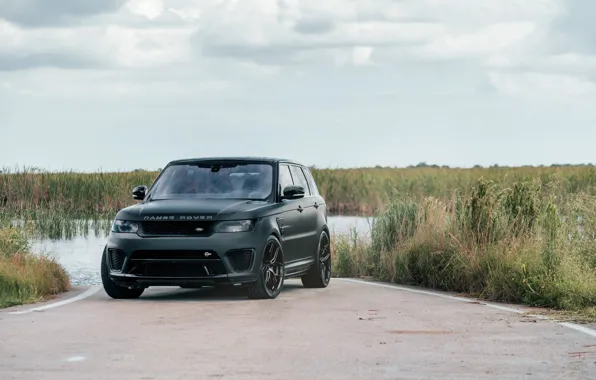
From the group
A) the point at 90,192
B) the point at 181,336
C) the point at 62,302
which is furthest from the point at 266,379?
the point at 90,192

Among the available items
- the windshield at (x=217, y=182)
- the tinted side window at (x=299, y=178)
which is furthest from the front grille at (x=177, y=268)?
the tinted side window at (x=299, y=178)

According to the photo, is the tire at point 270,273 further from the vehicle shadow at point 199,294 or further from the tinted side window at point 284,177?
the tinted side window at point 284,177

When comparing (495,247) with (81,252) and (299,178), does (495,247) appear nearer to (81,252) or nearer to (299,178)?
(299,178)

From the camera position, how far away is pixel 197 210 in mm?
15578

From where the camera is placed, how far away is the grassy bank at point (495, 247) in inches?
644

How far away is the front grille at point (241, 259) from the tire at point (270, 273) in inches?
8.3

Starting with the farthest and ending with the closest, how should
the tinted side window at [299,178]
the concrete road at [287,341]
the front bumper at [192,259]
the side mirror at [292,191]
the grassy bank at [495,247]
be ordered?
the tinted side window at [299,178]
the side mirror at [292,191]
the grassy bank at [495,247]
the front bumper at [192,259]
the concrete road at [287,341]

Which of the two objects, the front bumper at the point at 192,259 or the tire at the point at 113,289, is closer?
the front bumper at the point at 192,259

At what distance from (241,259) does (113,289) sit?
1999 mm

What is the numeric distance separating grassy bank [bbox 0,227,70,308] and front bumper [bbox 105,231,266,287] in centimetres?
160

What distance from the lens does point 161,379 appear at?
9250 mm

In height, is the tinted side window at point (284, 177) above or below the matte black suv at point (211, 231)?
above

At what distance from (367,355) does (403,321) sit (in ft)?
9.71

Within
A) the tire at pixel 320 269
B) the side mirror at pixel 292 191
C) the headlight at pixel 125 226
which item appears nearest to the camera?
the headlight at pixel 125 226
